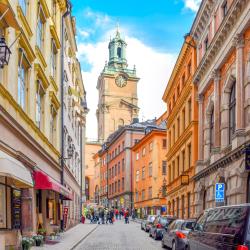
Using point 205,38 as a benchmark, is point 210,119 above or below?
below

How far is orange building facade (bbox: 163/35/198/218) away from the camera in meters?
33.6

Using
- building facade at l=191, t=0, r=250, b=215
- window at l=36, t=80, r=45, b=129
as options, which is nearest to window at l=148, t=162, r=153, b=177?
building facade at l=191, t=0, r=250, b=215

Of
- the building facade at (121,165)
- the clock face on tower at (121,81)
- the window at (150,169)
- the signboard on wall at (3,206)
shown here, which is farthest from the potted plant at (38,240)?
the clock face on tower at (121,81)

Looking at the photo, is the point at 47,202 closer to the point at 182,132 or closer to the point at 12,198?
the point at 12,198

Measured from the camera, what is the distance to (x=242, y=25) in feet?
70.2

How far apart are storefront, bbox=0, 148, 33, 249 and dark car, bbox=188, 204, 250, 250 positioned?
486 cm

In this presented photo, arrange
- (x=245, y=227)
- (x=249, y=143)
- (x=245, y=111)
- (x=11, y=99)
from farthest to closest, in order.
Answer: (x=245, y=111) < (x=249, y=143) < (x=11, y=99) < (x=245, y=227)

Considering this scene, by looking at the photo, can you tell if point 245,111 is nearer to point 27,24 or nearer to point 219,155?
point 219,155

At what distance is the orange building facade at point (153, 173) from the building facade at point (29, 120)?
35240mm

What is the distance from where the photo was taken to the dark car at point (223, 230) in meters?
8.45

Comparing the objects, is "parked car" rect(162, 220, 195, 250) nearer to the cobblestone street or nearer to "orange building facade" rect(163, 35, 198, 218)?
the cobblestone street

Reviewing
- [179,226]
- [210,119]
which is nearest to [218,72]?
[210,119]

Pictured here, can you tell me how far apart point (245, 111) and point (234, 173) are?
113 inches

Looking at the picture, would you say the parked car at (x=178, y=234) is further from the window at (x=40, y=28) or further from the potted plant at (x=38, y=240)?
the window at (x=40, y=28)
